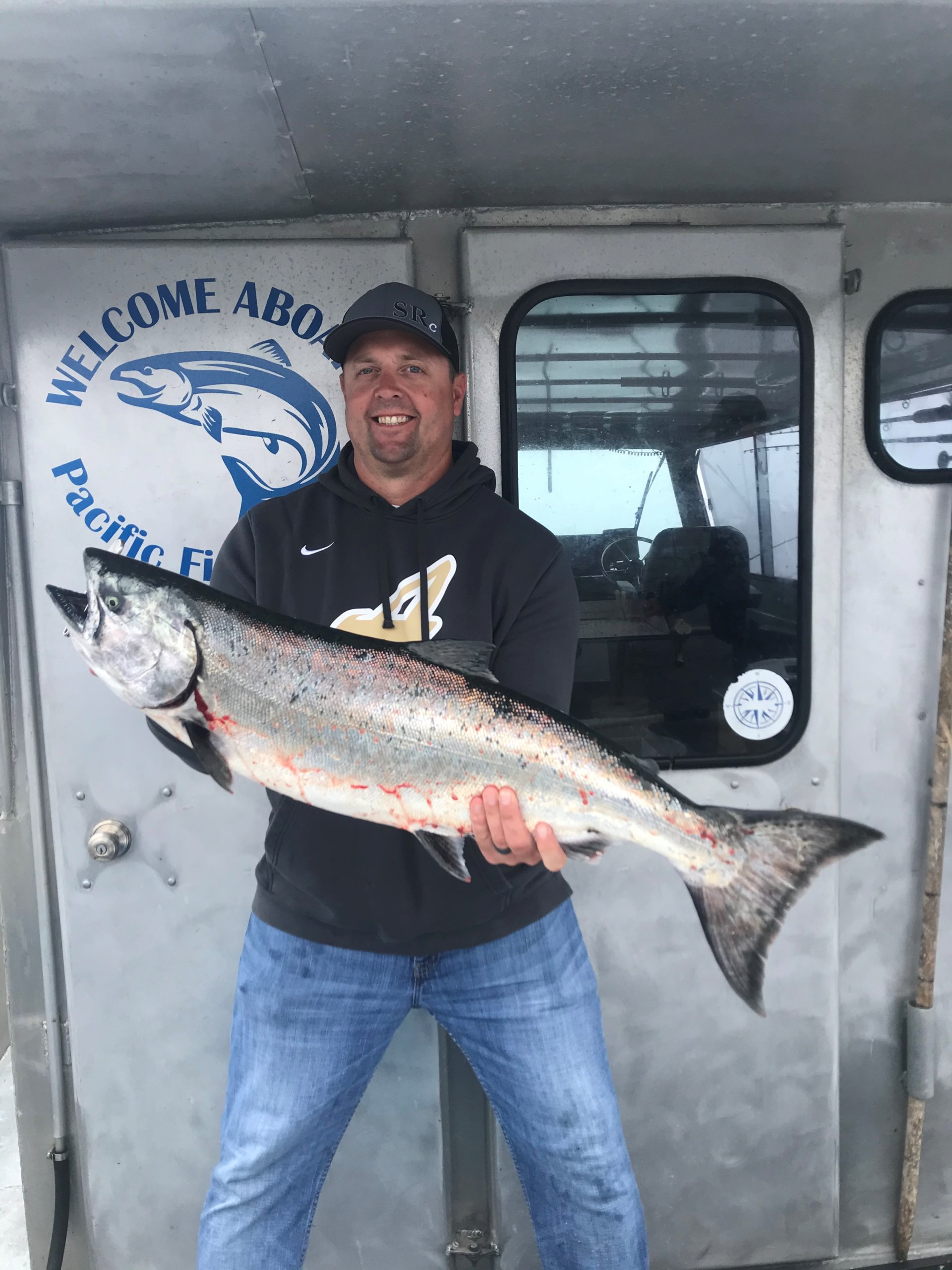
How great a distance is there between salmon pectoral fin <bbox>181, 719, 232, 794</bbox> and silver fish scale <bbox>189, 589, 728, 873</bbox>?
0.03 meters

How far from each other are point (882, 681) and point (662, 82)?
179 cm

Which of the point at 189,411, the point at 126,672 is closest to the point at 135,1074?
the point at 126,672

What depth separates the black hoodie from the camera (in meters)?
2.04

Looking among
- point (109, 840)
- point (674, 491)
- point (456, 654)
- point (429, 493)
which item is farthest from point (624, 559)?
point (109, 840)

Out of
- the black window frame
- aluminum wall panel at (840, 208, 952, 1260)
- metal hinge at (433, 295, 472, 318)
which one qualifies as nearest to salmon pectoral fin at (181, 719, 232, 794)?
metal hinge at (433, 295, 472, 318)

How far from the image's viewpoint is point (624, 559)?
252 cm

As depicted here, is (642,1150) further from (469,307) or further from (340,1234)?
(469,307)

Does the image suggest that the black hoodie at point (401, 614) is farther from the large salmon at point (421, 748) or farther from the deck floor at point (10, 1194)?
the deck floor at point (10, 1194)

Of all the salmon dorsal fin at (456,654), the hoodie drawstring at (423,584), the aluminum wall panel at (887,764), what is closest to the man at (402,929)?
the hoodie drawstring at (423,584)

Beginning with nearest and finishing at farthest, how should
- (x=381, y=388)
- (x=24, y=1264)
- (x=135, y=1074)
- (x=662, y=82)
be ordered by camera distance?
A: 1. (x=662, y=82)
2. (x=381, y=388)
3. (x=135, y=1074)
4. (x=24, y=1264)

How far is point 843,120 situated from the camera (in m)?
1.93

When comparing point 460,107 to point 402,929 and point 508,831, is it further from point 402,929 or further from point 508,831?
point 402,929

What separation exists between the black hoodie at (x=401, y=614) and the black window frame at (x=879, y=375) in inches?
43.7

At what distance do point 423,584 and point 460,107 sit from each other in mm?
1037
